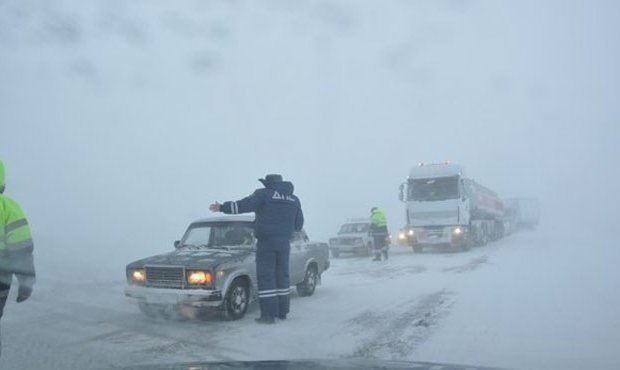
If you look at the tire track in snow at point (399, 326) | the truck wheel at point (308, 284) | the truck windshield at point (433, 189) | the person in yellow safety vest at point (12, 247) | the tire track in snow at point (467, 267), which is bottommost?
the tire track in snow at point (399, 326)

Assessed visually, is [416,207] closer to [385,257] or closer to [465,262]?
[385,257]

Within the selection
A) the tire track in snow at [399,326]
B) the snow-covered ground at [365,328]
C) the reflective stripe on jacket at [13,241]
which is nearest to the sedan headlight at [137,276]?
the snow-covered ground at [365,328]

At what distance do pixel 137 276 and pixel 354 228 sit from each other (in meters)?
16.2

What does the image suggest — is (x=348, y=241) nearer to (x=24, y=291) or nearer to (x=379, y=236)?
(x=379, y=236)

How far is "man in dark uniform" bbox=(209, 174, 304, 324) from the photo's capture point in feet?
26.5

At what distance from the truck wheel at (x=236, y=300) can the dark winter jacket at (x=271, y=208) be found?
2.65 ft

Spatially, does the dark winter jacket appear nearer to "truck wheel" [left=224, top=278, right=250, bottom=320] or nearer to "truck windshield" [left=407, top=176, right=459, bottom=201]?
"truck wheel" [left=224, top=278, right=250, bottom=320]

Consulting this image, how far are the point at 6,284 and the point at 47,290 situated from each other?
23.1 feet

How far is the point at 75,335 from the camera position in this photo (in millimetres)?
7320

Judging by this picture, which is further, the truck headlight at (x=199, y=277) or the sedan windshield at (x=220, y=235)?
the sedan windshield at (x=220, y=235)

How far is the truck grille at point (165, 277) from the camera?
8.07 meters

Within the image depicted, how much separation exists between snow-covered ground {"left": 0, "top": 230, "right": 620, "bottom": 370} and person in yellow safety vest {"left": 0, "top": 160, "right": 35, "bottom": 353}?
1460 mm

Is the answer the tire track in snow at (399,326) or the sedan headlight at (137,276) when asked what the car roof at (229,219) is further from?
the tire track in snow at (399,326)

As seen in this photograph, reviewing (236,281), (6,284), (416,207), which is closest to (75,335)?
(236,281)
